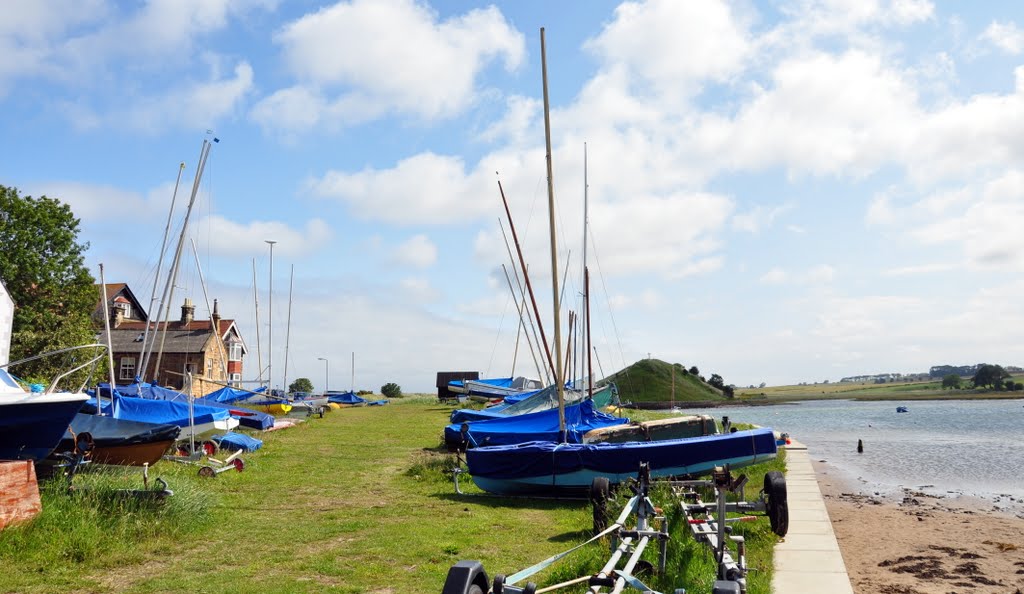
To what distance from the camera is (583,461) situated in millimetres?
16531

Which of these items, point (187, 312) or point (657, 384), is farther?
point (657, 384)

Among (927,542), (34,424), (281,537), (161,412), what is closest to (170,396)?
(161,412)

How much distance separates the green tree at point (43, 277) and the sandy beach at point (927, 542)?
3737cm

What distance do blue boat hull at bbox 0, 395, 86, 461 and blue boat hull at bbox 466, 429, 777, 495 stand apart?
814 centimetres

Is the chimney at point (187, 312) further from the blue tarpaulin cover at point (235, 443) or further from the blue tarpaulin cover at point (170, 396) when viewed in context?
the blue tarpaulin cover at point (235, 443)

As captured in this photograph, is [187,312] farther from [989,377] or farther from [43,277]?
[989,377]

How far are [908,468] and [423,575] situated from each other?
29.9 meters

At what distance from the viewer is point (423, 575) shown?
974cm

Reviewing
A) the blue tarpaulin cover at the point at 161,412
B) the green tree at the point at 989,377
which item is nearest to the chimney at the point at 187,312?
the blue tarpaulin cover at the point at 161,412

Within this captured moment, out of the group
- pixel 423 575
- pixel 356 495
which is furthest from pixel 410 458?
pixel 423 575

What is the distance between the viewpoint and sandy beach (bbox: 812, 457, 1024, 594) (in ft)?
43.4

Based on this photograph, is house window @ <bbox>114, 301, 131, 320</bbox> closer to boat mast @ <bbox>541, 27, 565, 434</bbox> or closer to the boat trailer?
boat mast @ <bbox>541, 27, 565, 434</bbox>

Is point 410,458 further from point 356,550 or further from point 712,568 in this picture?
point 712,568

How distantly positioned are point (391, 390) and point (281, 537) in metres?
81.8
